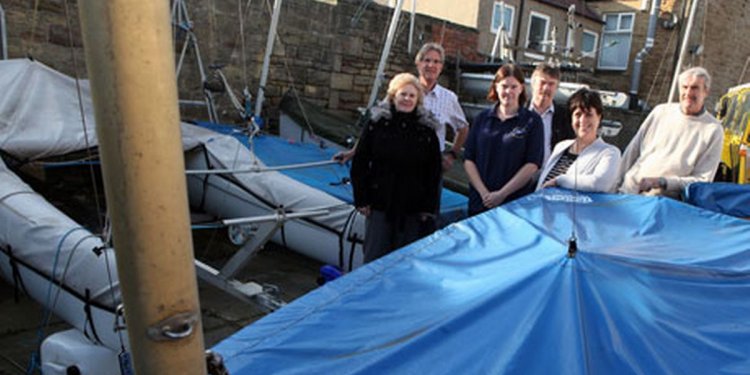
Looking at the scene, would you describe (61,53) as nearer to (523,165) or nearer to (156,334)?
(523,165)

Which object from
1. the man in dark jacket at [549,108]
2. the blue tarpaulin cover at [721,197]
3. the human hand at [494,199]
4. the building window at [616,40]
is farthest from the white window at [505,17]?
the blue tarpaulin cover at [721,197]

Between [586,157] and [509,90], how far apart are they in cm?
62

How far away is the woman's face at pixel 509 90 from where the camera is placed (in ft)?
11.6

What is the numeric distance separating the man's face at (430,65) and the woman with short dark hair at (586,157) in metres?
1.00

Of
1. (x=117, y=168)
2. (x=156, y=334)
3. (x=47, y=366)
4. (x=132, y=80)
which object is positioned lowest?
(x=47, y=366)

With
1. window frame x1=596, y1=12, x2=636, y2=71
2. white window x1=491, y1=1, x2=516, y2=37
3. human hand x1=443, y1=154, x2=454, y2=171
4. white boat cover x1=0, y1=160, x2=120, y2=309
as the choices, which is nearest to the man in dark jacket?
human hand x1=443, y1=154, x2=454, y2=171

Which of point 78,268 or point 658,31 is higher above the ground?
point 658,31

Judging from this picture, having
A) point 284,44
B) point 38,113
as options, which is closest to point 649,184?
point 38,113

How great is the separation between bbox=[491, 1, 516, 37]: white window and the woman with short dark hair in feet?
40.9

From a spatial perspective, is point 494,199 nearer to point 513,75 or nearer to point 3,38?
point 513,75

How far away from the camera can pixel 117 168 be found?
0.72m

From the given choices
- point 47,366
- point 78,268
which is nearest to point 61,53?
point 78,268

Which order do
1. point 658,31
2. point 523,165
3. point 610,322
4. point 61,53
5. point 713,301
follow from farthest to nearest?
point 658,31
point 61,53
point 523,165
point 713,301
point 610,322

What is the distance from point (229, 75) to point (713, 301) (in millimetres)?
7981
